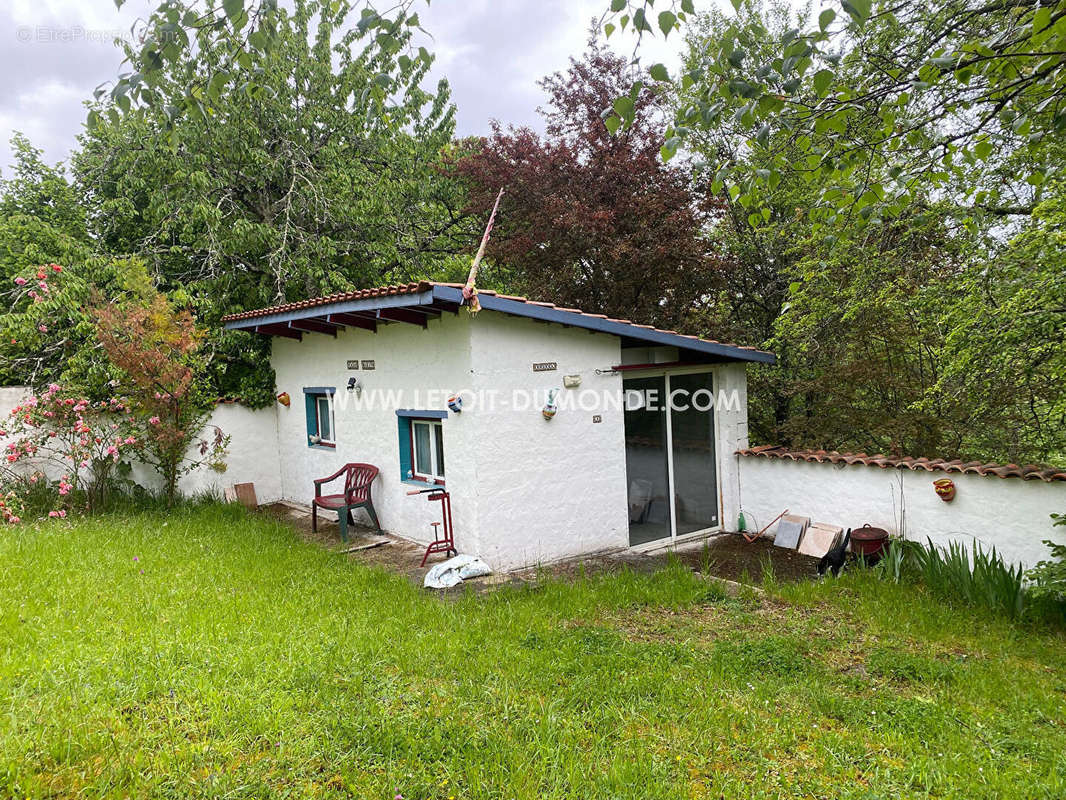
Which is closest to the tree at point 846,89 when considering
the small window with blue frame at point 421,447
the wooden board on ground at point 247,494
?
the small window with blue frame at point 421,447

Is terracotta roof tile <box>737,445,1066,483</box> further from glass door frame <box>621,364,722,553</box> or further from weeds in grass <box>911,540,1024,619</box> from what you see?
weeds in grass <box>911,540,1024,619</box>

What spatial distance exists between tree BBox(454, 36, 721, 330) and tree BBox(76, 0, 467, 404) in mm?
2186

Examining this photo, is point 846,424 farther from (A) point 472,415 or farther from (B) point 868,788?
(B) point 868,788

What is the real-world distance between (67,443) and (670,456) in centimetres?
916

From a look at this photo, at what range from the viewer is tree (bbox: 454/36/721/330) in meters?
11.1

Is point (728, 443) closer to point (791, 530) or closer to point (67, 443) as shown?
point (791, 530)

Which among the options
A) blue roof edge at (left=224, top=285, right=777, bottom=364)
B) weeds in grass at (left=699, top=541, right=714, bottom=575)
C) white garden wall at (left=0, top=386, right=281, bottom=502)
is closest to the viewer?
blue roof edge at (left=224, top=285, right=777, bottom=364)

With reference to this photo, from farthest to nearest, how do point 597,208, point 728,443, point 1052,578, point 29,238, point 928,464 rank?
point 29,238, point 597,208, point 728,443, point 928,464, point 1052,578

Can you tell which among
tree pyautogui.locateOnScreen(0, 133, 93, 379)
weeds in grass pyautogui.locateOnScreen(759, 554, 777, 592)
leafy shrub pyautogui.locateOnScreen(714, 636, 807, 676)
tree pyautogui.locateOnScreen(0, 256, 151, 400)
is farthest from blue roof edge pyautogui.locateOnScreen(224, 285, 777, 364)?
leafy shrub pyautogui.locateOnScreen(714, 636, 807, 676)

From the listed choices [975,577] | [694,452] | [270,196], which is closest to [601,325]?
[694,452]

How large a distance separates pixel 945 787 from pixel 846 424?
7.53 m

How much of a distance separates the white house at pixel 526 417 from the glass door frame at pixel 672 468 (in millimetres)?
23

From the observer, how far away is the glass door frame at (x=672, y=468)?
8.86 metres

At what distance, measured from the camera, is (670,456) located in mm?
9172
